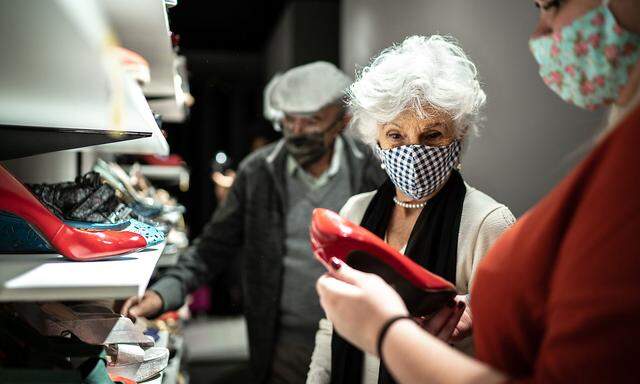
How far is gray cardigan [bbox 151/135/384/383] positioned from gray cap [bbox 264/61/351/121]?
0.18 metres

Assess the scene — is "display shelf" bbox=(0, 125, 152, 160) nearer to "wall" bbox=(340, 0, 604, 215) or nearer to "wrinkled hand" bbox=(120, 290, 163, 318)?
"wrinkled hand" bbox=(120, 290, 163, 318)

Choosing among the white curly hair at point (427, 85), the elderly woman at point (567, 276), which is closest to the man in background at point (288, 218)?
the white curly hair at point (427, 85)

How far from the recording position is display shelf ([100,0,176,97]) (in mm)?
1271

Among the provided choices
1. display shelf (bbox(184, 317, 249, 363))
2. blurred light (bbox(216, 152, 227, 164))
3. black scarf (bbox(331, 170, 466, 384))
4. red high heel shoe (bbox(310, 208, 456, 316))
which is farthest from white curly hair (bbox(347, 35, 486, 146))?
blurred light (bbox(216, 152, 227, 164))

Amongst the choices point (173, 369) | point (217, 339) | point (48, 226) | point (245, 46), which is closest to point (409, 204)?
point (48, 226)

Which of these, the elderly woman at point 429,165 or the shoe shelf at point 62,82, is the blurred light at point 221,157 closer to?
the shoe shelf at point 62,82

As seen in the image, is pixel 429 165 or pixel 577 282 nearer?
Answer: pixel 577 282

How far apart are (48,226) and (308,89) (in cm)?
120

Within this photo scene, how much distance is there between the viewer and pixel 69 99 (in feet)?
3.30

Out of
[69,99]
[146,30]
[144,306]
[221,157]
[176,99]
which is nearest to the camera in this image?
[69,99]

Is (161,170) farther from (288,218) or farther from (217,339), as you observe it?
(288,218)

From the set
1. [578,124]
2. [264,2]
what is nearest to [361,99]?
[578,124]

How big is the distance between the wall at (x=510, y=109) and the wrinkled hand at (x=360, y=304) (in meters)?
0.42

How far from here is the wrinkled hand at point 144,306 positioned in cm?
173
